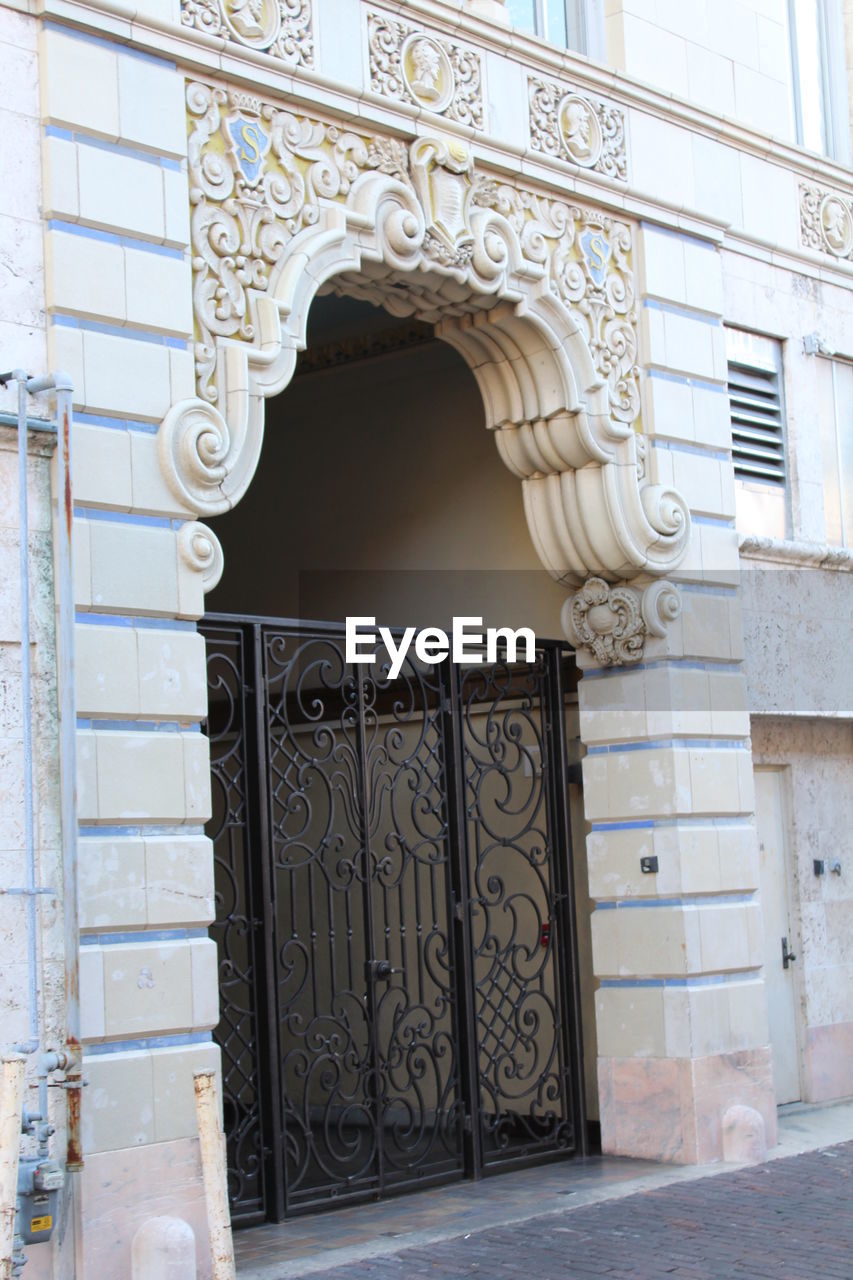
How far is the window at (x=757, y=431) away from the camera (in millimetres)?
11336

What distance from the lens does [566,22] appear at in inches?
423

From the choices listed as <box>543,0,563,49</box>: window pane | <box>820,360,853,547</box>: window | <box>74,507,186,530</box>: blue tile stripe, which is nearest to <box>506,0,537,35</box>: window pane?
<box>543,0,563,49</box>: window pane

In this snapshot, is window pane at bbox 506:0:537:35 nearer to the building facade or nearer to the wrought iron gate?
the building facade

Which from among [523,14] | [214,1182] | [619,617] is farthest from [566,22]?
[214,1182]

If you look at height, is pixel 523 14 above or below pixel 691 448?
above

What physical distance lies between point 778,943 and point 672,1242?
3754mm

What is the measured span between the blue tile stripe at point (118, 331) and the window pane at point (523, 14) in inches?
154

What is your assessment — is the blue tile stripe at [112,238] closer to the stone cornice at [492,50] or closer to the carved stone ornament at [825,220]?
the stone cornice at [492,50]

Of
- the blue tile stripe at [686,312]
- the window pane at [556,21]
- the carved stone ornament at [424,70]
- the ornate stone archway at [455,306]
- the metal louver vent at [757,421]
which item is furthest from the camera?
the metal louver vent at [757,421]

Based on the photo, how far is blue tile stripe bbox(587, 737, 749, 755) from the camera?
10.1 metres

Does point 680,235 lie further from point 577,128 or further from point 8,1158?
point 8,1158

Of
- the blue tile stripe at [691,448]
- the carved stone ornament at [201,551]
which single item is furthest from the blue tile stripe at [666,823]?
the carved stone ornament at [201,551]
